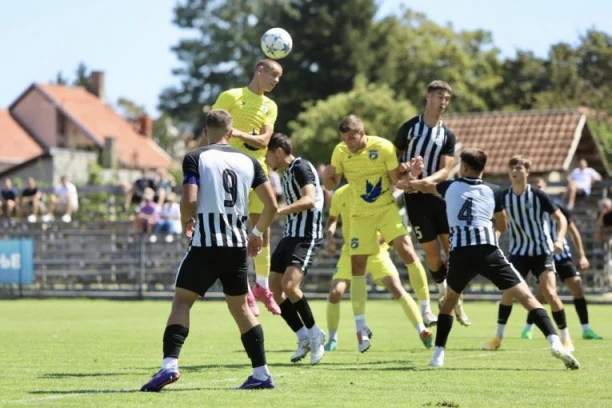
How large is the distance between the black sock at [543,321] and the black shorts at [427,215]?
294 centimetres

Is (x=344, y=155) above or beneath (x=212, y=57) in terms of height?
beneath

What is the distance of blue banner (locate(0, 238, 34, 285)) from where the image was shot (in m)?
31.7

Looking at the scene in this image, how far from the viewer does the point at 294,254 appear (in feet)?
45.9

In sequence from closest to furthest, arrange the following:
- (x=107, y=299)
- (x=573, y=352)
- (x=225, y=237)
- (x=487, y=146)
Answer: (x=225, y=237) < (x=573, y=352) < (x=107, y=299) < (x=487, y=146)

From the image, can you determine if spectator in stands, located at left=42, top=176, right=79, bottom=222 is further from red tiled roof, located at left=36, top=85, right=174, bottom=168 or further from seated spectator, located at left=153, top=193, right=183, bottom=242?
red tiled roof, located at left=36, top=85, right=174, bottom=168

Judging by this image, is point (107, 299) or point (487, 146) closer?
point (107, 299)

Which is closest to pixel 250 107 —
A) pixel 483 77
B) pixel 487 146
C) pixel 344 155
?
pixel 344 155

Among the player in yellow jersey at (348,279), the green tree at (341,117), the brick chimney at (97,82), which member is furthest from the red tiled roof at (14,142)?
the player in yellow jersey at (348,279)

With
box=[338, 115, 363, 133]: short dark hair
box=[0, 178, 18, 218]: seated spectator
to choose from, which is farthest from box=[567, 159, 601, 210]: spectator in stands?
box=[338, 115, 363, 133]: short dark hair

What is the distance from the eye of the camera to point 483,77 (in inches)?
3248

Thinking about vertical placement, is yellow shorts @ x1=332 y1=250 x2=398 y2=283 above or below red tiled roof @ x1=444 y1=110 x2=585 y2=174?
below

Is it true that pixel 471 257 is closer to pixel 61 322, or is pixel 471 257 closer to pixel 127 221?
pixel 61 322

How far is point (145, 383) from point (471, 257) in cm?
354

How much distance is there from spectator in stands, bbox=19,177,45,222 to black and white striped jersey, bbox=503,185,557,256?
21.0 meters
